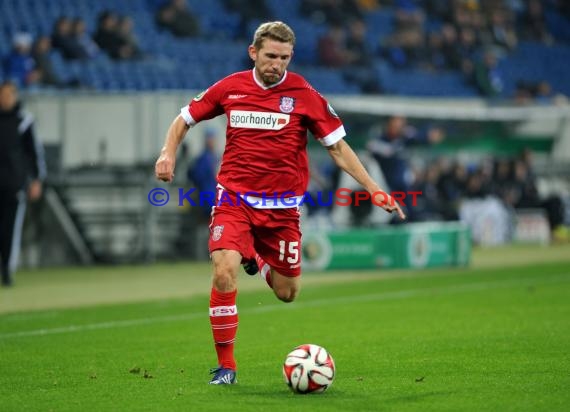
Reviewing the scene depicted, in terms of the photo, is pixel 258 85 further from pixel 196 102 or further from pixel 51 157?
pixel 51 157

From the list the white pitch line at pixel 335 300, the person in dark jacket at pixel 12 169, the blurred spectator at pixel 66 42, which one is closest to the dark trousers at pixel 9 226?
the person in dark jacket at pixel 12 169

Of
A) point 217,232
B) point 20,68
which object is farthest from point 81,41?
point 217,232

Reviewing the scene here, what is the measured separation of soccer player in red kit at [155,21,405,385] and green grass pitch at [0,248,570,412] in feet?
2.54

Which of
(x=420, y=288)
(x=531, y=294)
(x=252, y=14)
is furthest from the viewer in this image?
(x=252, y=14)

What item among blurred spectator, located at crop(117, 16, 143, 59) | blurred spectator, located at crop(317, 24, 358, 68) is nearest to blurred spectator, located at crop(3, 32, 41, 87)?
blurred spectator, located at crop(117, 16, 143, 59)

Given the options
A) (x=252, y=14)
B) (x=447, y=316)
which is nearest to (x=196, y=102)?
(x=447, y=316)

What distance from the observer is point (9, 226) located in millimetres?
15484

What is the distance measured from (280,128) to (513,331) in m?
3.57

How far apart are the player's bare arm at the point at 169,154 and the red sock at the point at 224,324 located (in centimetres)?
78

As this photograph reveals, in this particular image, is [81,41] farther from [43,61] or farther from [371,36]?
[371,36]

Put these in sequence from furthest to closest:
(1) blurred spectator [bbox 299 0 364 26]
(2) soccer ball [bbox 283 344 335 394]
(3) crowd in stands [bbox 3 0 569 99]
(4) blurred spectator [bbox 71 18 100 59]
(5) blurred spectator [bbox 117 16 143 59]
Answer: (1) blurred spectator [bbox 299 0 364 26]
(5) blurred spectator [bbox 117 16 143 59]
(3) crowd in stands [bbox 3 0 569 99]
(4) blurred spectator [bbox 71 18 100 59]
(2) soccer ball [bbox 283 344 335 394]

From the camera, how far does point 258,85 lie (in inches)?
310

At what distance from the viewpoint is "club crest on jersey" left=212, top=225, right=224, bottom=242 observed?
7.64 meters

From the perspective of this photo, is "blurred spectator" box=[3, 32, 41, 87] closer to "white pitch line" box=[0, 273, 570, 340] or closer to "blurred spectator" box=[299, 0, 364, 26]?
"white pitch line" box=[0, 273, 570, 340]
